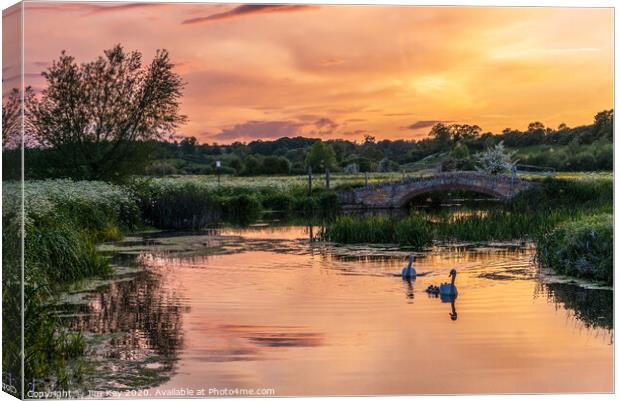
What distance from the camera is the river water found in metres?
8.86

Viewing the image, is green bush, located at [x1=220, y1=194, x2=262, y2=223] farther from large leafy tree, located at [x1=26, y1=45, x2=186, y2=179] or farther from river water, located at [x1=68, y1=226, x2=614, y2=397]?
river water, located at [x1=68, y1=226, x2=614, y2=397]

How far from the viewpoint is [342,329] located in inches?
415

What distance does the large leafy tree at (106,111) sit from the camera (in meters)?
14.4

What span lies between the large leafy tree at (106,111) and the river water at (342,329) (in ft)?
5.99

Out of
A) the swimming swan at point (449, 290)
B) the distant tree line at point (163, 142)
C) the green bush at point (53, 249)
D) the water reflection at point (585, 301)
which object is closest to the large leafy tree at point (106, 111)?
the distant tree line at point (163, 142)

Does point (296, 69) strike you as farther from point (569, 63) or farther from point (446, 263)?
point (446, 263)

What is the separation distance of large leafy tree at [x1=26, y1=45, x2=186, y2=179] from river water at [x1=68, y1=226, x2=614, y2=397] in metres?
1.83

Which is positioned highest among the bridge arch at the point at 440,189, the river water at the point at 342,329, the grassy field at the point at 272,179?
the grassy field at the point at 272,179

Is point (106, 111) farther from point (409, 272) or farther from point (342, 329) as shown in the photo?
point (342, 329)

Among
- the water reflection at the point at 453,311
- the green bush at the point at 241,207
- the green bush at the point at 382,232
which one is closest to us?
the water reflection at the point at 453,311

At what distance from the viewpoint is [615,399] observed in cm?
924

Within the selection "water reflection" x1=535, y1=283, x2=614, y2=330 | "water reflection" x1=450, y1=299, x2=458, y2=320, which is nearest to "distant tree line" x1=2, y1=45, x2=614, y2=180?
"water reflection" x1=535, y1=283, x2=614, y2=330

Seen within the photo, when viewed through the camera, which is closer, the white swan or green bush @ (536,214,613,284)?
green bush @ (536,214,613,284)

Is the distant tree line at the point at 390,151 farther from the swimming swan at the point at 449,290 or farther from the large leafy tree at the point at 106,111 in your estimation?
the swimming swan at the point at 449,290
